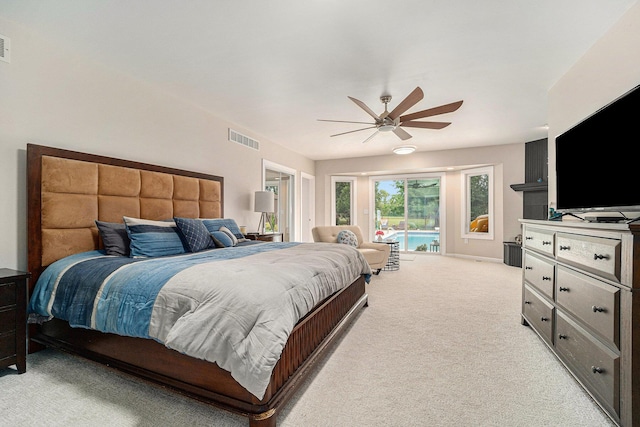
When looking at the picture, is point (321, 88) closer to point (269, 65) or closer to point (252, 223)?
point (269, 65)

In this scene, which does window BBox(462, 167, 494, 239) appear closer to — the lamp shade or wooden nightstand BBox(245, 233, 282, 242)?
wooden nightstand BBox(245, 233, 282, 242)

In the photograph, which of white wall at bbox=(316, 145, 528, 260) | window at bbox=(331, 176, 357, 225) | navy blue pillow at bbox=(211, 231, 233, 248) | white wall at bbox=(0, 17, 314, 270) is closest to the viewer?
Result: white wall at bbox=(0, 17, 314, 270)

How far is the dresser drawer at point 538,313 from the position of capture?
2.15 metres

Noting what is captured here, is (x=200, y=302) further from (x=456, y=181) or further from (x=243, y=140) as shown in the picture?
(x=456, y=181)

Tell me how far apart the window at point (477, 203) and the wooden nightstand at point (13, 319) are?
7.65m

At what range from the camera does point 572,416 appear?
1559 mm

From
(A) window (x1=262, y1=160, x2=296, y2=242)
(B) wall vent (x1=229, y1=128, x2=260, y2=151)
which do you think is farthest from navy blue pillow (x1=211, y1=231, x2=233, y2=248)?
(A) window (x1=262, y1=160, x2=296, y2=242)

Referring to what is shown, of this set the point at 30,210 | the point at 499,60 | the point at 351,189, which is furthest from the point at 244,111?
the point at 351,189

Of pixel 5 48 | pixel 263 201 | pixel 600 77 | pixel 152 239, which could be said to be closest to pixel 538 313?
pixel 600 77

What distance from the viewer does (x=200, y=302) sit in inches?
60.3

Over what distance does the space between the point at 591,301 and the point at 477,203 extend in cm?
593

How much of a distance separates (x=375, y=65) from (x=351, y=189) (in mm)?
5350

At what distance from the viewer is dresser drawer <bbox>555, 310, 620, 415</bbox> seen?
138 centimetres

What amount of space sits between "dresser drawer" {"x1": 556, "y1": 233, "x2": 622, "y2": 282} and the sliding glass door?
18.4ft
